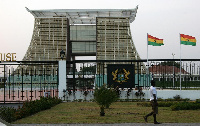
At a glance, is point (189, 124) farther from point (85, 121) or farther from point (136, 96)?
point (136, 96)

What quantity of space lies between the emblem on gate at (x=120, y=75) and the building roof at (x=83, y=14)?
40.5 metres

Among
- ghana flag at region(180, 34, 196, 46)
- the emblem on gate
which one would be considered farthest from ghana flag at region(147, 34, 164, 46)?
the emblem on gate

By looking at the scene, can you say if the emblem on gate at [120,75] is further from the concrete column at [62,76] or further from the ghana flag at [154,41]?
the concrete column at [62,76]

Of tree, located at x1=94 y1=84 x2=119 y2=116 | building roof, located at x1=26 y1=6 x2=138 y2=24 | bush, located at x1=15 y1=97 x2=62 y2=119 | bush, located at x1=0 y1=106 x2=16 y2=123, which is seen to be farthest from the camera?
building roof, located at x1=26 y1=6 x2=138 y2=24

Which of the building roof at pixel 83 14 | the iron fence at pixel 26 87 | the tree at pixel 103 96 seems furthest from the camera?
the building roof at pixel 83 14

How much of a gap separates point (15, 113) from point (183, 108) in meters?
9.18

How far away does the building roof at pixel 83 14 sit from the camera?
6575cm

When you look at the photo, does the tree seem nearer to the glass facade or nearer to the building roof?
the building roof

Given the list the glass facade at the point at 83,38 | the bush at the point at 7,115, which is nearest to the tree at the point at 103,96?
the bush at the point at 7,115

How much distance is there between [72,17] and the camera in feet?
238

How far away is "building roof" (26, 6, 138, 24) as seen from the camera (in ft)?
216

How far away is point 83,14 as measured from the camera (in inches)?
2643

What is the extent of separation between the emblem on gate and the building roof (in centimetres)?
4052

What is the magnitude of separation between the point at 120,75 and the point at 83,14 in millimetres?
43700
